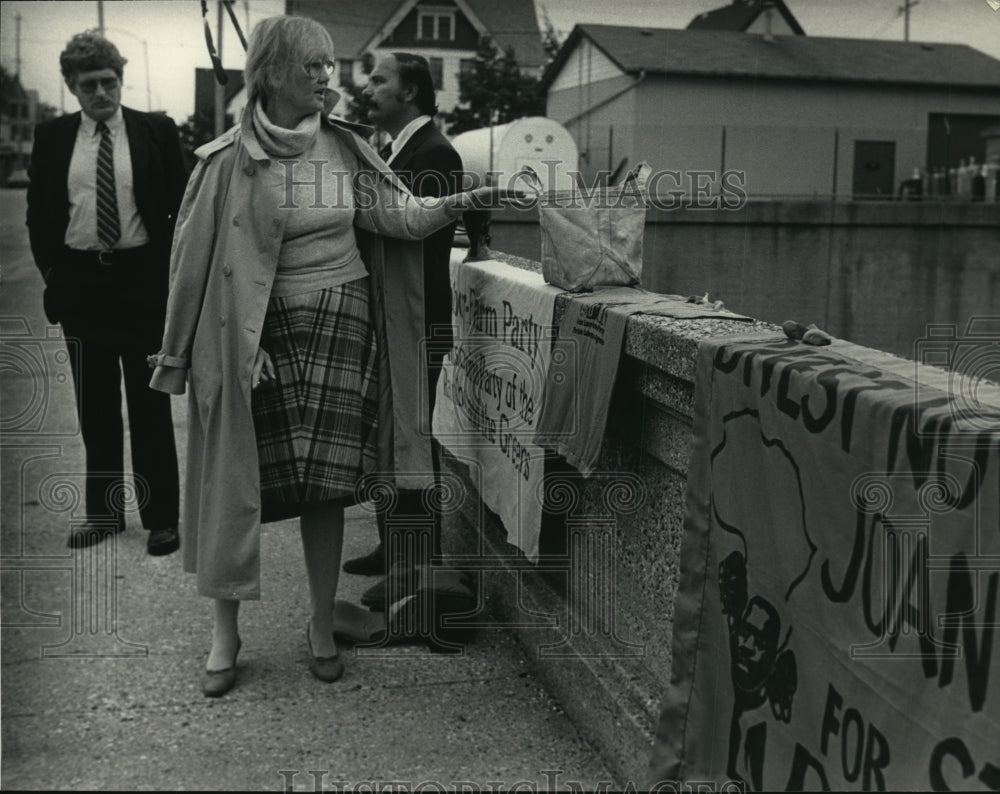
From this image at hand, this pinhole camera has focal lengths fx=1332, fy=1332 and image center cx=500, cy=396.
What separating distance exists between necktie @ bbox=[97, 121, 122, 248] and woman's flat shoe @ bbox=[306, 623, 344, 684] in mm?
2050

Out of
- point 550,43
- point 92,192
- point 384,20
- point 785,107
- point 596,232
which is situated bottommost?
point 596,232

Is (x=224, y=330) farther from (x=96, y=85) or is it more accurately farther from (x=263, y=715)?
(x=96, y=85)

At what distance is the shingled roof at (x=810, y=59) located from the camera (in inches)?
1196

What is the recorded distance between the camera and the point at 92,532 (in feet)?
18.8

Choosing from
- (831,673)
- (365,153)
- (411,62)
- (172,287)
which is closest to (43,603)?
(172,287)

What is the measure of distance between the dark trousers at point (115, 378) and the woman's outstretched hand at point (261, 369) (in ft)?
5.19

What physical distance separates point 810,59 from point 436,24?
24.5 metres

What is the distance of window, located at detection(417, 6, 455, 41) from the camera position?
55.0 ft

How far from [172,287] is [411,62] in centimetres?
156

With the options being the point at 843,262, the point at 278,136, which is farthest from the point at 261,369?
the point at 843,262

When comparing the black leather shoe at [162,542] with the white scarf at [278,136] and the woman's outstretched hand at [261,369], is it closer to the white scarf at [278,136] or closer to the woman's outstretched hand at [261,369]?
the woman's outstretched hand at [261,369]

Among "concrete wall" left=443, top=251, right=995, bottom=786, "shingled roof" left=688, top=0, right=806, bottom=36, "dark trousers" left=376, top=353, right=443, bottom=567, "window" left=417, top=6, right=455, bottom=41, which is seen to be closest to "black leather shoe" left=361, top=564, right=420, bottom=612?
"dark trousers" left=376, top=353, right=443, bottom=567

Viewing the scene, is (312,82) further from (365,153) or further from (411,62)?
(411,62)

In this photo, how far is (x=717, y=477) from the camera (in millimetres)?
2992
